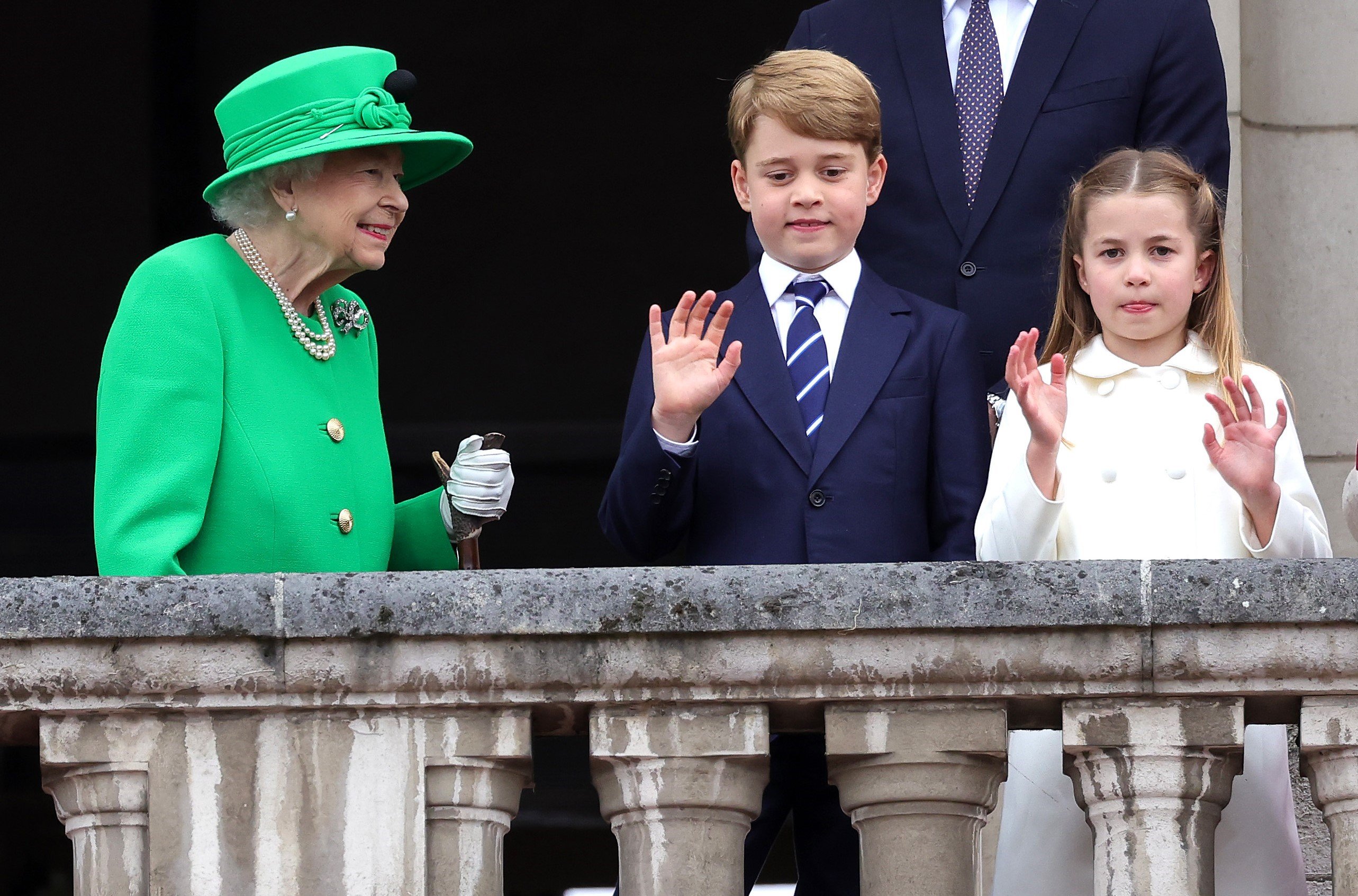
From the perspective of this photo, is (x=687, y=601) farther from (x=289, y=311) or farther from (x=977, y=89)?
(x=977, y=89)

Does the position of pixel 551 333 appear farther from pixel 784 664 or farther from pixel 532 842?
pixel 784 664

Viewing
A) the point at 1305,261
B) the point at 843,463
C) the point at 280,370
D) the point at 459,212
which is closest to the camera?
the point at 280,370

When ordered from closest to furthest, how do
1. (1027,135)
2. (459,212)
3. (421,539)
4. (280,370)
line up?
(280,370) < (421,539) < (1027,135) < (459,212)

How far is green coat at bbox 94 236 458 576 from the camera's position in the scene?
10.2 feet

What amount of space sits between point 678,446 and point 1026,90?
1.09 m

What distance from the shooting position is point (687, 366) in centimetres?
329

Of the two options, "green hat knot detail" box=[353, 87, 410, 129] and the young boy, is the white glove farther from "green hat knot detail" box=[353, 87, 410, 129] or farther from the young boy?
"green hat knot detail" box=[353, 87, 410, 129]

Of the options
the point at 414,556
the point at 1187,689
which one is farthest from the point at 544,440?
the point at 1187,689

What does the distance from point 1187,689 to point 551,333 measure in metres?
5.14

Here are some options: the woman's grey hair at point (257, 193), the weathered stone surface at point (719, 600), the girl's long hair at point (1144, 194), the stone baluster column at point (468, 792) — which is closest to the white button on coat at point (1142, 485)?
the girl's long hair at point (1144, 194)

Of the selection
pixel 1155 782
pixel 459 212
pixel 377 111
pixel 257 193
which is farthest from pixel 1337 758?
pixel 459 212

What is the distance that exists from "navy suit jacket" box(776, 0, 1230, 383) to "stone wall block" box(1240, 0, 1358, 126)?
1.50m

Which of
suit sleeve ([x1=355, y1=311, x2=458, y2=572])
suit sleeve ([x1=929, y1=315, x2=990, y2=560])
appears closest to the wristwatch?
suit sleeve ([x1=929, y1=315, x2=990, y2=560])

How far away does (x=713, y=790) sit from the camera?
2719 millimetres
